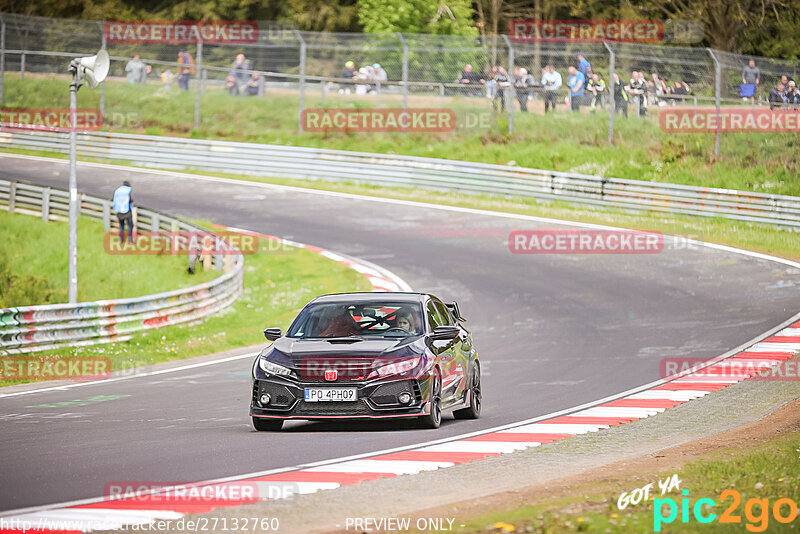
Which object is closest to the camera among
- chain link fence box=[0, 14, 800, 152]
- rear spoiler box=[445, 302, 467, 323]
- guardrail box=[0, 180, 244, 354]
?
rear spoiler box=[445, 302, 467, 323]

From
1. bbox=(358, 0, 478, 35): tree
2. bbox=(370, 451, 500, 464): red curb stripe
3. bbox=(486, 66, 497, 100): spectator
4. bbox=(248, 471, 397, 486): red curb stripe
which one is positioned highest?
bbox=(358, 0, 478, 35): tree

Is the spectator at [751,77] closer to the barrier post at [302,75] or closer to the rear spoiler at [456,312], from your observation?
the barrier post at [302,75]

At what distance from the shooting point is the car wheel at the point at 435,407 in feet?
38.5

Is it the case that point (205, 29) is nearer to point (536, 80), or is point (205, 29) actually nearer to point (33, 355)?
point (536, 80)

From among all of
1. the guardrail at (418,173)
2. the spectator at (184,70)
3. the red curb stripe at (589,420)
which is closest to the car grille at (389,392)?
the red curb stripe at (589,420)

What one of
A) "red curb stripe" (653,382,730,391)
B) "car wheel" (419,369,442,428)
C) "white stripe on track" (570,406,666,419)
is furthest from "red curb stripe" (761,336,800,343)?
"car wheel" (419,369,442,428)

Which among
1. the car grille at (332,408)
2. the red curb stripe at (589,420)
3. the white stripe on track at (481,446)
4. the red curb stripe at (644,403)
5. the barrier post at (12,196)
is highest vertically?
the car grille at (332,408)

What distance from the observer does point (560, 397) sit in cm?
1445

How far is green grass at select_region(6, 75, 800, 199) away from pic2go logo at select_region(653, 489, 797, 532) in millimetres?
26255

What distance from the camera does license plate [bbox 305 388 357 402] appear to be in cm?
1141

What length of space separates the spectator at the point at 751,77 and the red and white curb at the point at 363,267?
12.8 meters

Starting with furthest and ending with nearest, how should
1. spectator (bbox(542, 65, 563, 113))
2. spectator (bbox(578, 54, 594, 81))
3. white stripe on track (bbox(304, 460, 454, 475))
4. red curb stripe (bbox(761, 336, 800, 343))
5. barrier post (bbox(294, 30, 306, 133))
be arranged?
barrier post (bbox(294, 30, 306, 133))
spectator (bbox(542, 65, 563, 113))
spectator (bbox(578, 54, 594, 81))
red curb stripe (bbox(761, 336, 800, 343))
white stripe on track (bbox(304, 460, 454, 475))

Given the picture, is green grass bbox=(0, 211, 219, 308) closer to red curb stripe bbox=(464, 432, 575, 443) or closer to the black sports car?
the black sports car

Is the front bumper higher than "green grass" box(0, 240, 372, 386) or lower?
higher
